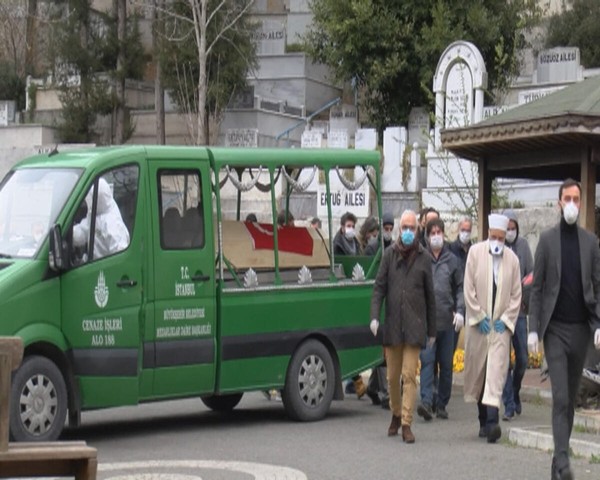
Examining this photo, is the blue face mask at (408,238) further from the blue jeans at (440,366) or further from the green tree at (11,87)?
the green tree at (11,87)

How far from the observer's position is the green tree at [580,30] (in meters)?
43.8

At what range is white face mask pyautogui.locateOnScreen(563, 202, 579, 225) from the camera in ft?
34.7

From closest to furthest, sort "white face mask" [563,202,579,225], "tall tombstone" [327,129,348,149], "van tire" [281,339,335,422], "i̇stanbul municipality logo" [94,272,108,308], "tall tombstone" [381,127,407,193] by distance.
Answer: "white face mask" [563,202,579,225], "i̇stanbul municipality logo" [94,272,108,308], "van tire" [281,339,335,422], "tall tombstone" [381,127,407,193], "tall tombstone" [327,129,348,149]

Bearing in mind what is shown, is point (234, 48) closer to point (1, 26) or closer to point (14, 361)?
point (1, 26)

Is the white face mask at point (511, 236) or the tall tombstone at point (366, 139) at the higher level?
the tall tombstone at point (366, 139)

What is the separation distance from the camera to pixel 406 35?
38656mm

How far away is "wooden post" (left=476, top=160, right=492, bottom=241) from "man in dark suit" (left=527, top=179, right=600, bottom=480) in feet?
24.5

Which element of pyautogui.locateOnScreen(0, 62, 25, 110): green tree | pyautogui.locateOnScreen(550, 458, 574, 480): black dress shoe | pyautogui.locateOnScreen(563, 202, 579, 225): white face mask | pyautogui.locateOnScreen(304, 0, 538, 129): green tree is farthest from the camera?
pyautogui.locateOnScreen(0, 62, 25, 110): green tree

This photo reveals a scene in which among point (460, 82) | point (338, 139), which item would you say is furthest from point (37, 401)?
point (338, 139)

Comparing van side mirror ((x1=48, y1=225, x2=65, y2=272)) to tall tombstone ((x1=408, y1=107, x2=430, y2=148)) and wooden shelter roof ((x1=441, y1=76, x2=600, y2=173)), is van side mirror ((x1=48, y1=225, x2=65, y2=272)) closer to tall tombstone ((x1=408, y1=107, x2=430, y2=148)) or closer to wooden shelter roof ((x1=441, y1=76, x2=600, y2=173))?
wooden shelter roof ((x1=441, y1=76, x2=600, y2=173))

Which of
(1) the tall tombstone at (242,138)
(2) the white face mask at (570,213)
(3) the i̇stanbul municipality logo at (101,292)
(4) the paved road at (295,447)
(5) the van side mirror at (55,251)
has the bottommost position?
(4) the paved road at (295,447)

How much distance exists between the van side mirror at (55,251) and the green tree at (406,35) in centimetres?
2639

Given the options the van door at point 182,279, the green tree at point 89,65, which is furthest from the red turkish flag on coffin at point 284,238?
the green tree at point 89,65

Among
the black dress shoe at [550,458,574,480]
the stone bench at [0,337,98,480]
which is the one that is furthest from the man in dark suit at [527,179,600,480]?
the stone bench at [0,337,98,480]
